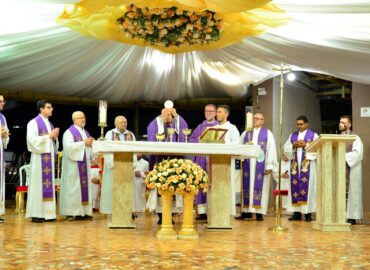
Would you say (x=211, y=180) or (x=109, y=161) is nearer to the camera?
(x=211, y=180)

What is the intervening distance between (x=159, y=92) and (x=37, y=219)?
4.99 m

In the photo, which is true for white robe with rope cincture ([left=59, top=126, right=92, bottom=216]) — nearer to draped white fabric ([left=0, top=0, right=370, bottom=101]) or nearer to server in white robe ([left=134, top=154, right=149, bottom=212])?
server in white robe ([left=134, top=154, right=149, bottom=212])

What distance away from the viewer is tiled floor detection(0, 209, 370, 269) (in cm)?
408

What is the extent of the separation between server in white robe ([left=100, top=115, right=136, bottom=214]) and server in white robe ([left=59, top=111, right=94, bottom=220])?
0.35m

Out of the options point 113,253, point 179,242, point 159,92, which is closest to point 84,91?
point 159,92

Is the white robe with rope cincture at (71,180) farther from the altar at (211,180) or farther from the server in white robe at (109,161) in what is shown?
the altar at (211,180)

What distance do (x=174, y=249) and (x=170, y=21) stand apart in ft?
9.65

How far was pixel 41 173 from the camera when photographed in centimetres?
765

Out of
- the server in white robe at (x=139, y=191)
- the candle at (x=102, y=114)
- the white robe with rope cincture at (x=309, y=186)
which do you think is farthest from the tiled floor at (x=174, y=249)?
the server in white robe at (x=139, y=191)

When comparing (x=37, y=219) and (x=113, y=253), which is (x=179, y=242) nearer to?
(x=113, y=253)

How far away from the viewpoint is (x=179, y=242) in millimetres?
5484

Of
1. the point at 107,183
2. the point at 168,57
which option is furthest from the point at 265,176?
the point at 168,57

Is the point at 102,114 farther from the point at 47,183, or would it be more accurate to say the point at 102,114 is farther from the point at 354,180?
the point at 354,180

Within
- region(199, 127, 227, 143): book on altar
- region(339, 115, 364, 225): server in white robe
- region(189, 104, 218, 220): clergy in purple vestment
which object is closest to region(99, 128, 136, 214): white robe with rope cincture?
region(189, 104, 218, 220): clergy in purple vestment
